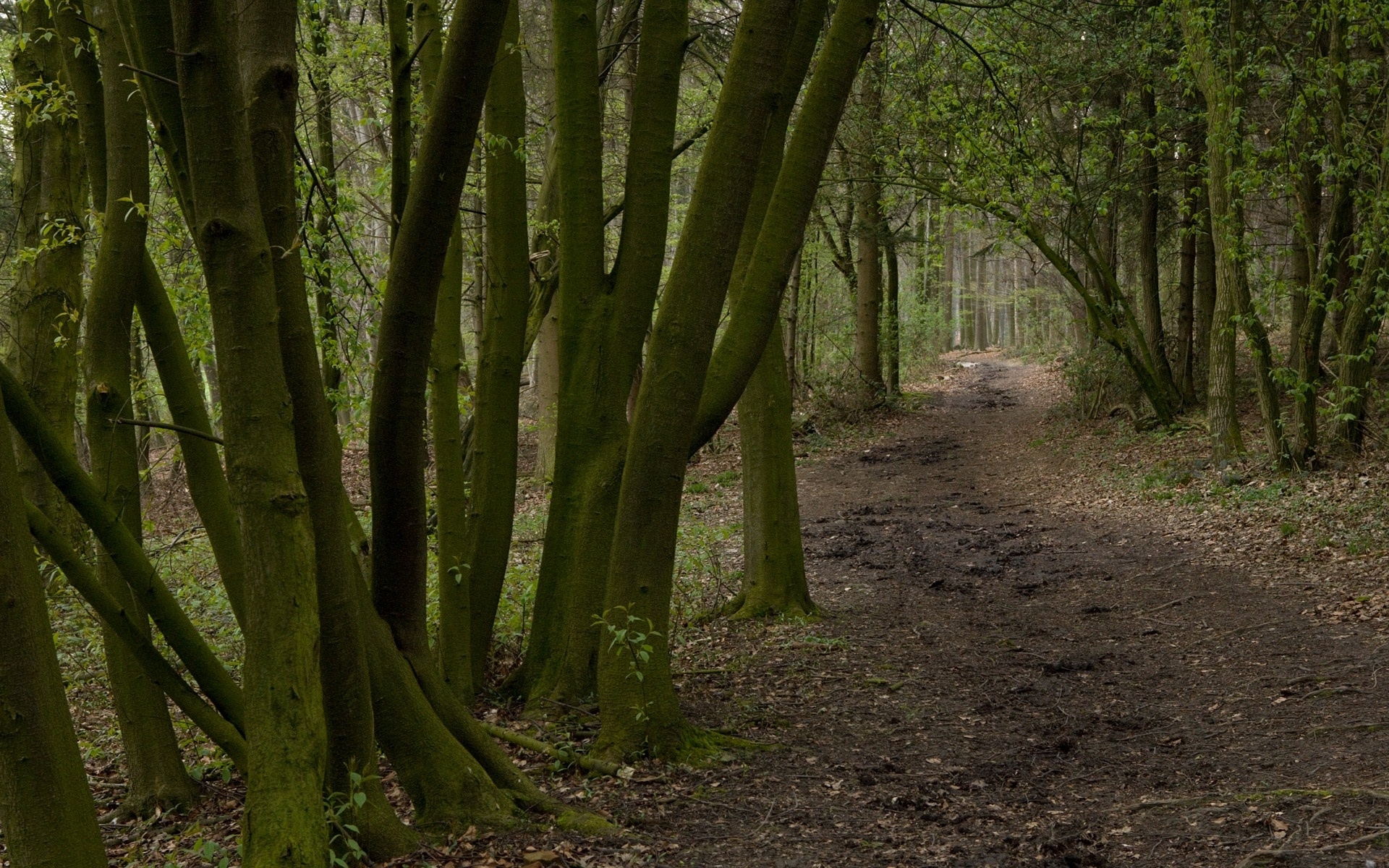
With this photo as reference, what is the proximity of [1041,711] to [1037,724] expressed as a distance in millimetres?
245

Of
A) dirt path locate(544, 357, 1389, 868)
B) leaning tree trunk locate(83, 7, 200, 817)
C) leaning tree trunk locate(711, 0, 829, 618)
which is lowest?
dirt path locate(544, 357, 1389, 868)

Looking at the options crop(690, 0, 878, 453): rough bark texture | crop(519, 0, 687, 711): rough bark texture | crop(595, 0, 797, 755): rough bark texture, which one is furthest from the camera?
crop(690, 0, 878, 453): rough bark texture

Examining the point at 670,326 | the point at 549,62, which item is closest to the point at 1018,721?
the point at 670,326

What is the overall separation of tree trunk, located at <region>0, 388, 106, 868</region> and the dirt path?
6.87 ft

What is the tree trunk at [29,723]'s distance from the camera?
7.50 ft

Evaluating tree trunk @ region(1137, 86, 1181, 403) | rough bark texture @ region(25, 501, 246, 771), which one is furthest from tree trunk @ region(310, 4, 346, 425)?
tree trunk @ region(1137, 86, 1181, 403)

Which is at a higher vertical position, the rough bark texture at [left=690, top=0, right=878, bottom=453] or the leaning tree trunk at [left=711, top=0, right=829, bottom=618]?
the rough bark texture at [left=690, top=0, right=878, bottom=453]

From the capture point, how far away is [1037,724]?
18.1ft

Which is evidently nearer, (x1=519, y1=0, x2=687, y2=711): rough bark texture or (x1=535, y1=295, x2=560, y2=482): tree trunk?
(x1=519, y1=0, x2=687, y2=711): rough bark texture

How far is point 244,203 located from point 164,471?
737 inches

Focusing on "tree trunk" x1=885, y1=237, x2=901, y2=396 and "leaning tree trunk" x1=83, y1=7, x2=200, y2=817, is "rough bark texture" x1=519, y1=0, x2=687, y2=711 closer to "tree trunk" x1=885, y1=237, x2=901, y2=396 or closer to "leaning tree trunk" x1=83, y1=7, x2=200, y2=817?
"leaning tree trunk" x1=83, y1=7, x2=200, y2=817

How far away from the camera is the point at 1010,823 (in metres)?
4.19

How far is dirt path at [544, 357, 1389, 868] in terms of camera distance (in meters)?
3.95

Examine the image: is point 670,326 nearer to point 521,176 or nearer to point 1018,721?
point 521,176
